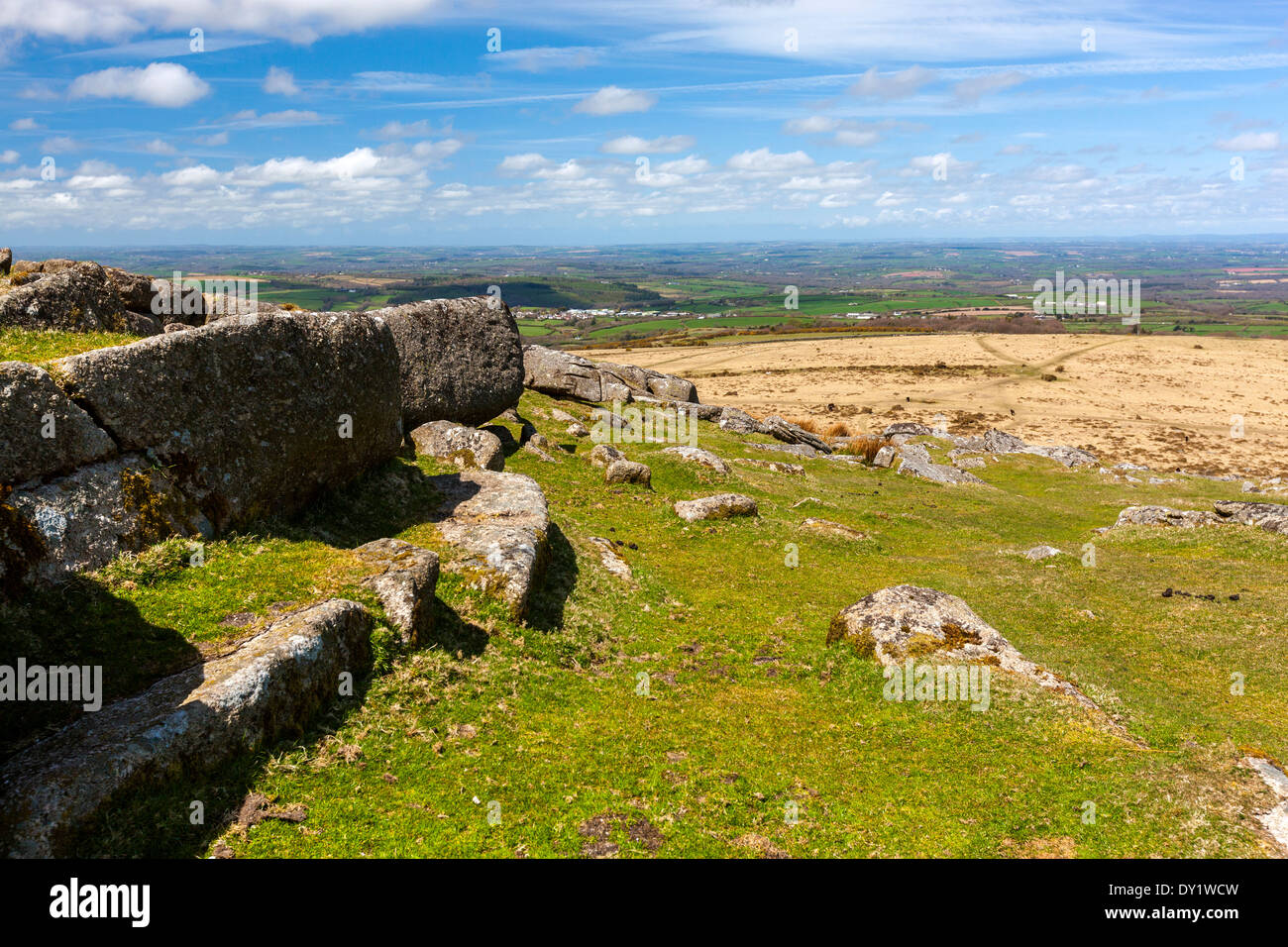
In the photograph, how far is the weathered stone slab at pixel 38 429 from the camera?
12984mm

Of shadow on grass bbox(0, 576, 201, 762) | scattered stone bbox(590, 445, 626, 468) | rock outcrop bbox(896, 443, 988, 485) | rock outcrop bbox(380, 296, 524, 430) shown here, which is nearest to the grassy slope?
shadow on grass bbox(0, 576, 201, 762)

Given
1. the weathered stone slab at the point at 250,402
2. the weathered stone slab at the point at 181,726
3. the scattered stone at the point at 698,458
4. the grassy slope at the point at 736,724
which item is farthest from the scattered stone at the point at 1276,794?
the scattered stone at the point at 698,458

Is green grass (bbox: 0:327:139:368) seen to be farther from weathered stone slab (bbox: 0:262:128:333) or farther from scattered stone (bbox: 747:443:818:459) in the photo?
scattered stone (bbox: 747:443:818:459)

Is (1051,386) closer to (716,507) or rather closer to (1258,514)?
(1258,514)

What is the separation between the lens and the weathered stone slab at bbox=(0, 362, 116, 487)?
13.0 metres

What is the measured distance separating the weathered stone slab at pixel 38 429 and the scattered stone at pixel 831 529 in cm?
2440

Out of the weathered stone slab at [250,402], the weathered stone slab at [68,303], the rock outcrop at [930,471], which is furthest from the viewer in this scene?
the rock outcrop at [930,471]

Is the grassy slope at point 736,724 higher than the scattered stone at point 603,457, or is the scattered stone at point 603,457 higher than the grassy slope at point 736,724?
the scattered stone at point 603,457

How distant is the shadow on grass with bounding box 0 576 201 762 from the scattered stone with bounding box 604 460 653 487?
70.8 ft

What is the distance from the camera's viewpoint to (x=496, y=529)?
2059 cm

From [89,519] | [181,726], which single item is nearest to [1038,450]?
[89,519]

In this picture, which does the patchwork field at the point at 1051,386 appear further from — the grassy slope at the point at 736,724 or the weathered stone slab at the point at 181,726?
the weathered stone slab at the point at 181,726

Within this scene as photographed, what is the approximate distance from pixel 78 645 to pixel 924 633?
17724mm

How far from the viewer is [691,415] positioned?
182 feet
